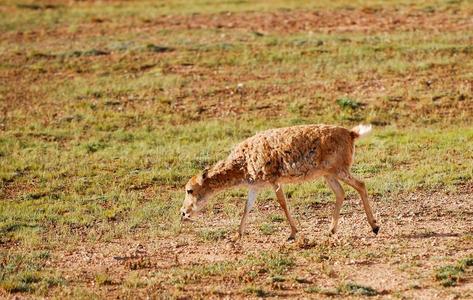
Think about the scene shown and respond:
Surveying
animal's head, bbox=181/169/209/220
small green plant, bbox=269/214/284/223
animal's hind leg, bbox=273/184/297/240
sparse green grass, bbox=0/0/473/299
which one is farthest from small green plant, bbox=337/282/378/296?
small green plant, bbox=269/214/284/223

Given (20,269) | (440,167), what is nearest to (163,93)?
(440,167)

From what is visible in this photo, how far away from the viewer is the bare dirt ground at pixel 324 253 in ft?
37.3

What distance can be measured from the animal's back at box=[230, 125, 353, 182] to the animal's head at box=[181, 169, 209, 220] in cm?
80

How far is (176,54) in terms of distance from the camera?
95.0 feet

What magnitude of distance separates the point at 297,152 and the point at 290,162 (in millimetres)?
181

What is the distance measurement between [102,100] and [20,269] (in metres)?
12.4

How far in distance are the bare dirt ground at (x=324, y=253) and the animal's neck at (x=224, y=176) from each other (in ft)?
2.83

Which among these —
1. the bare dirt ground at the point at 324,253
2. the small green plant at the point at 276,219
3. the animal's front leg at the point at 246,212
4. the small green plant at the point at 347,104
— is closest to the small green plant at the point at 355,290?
the bare dirt ground at the point at 324,253

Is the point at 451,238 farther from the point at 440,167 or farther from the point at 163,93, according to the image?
the point at 163,93

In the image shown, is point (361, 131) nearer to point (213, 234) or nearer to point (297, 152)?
point (297, 152)

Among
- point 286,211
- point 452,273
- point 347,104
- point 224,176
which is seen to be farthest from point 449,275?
point 347,104

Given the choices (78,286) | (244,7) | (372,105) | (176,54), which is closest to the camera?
(78,286)

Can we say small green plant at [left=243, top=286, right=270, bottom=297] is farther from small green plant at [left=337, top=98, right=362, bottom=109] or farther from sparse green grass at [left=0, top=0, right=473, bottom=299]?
small green plant at [left=337, top=98, right=362, bottom=109]

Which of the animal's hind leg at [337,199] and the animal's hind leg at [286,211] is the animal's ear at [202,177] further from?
the animal's hind leg at [337,199]
